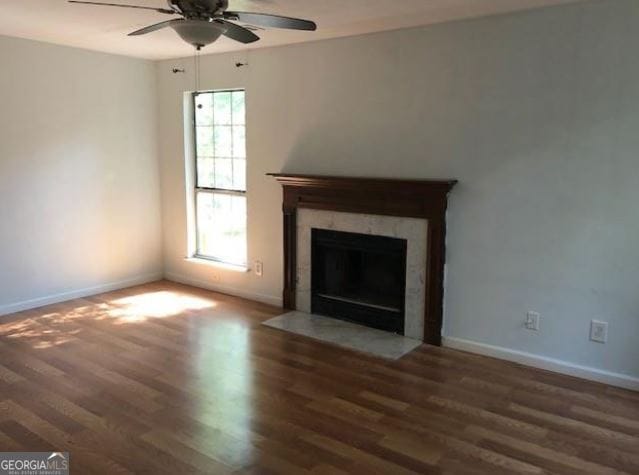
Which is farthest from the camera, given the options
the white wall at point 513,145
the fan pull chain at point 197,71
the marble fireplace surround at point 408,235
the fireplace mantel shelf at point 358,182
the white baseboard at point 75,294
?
the fan pull chain at point 197,71

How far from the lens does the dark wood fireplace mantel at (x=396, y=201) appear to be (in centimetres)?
387

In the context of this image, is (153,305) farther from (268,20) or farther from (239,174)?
(268,20)

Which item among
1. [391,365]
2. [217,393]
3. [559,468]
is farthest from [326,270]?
[559,468]

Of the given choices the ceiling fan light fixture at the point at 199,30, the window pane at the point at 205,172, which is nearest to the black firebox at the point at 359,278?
the window pane at the point at 205,172

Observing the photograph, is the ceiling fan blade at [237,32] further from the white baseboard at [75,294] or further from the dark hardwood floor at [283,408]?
the white baseboard at [75,294]

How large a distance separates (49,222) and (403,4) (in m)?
3.63

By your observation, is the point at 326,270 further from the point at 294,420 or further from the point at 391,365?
the point at 294,420

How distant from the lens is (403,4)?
10.7ft

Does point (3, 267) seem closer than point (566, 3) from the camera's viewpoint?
No

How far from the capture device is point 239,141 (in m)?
5.15

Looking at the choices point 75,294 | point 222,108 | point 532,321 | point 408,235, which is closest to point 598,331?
point 532,321

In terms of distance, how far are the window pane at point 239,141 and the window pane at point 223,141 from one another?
60mm

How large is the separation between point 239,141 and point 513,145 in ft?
8.63

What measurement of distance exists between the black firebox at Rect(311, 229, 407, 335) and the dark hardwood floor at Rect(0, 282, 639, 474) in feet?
1.68
